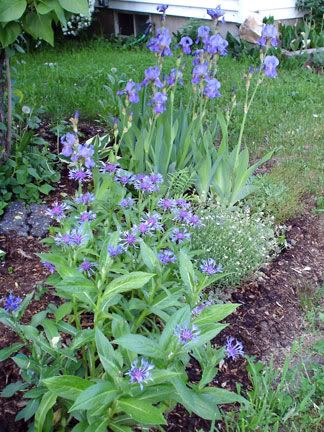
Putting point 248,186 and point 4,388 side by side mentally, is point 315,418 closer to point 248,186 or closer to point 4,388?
point 4,388

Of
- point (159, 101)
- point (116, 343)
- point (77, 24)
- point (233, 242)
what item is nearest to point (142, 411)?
point (116, 343)

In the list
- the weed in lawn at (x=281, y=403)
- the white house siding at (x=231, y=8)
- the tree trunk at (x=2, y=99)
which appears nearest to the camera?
the weed in lawn at (x=281, y=403)

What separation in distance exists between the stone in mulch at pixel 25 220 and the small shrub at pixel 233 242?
90cm

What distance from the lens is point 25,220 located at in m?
3.46

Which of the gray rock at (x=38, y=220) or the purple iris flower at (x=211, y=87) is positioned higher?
the purple iris flower at (x=211, y=87)

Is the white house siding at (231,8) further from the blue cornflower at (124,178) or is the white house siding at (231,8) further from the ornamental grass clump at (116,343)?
the ornamental grass clump at (116,343)

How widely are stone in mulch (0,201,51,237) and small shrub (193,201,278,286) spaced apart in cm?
90

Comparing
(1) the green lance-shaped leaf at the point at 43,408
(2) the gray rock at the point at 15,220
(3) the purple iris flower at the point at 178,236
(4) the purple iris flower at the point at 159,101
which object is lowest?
(2) the gray rock at the point at 15,220

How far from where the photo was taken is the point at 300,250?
3611 millimetres

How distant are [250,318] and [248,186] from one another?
108 cm

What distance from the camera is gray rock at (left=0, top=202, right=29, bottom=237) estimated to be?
335 centimetres

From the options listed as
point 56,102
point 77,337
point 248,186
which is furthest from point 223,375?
point 56,102

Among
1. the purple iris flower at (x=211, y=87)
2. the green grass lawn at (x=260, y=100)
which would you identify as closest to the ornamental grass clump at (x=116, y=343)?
the purple iris flower at (x=211, y=87)

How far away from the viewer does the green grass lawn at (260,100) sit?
4479mm
